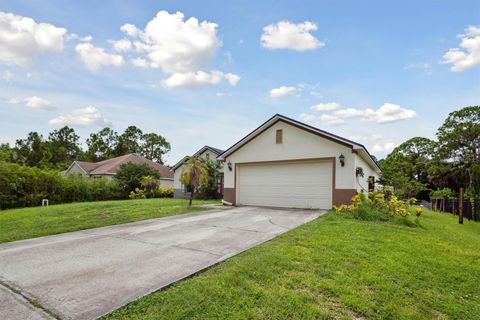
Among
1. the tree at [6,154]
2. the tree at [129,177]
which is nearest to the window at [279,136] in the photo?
the tree at [129,177]

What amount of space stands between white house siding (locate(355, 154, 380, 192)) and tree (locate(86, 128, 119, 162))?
43.6 metres

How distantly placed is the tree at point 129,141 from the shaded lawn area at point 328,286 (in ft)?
154

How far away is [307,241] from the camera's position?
5.80 meters

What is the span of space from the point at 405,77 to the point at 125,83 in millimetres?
13788

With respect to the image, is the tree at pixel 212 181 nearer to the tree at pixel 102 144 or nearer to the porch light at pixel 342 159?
the porch light at pixel 342 159

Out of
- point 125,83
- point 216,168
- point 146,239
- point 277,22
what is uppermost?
point 277,22

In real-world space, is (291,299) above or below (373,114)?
below

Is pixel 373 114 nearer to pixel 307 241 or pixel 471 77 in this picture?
pixel 471 77

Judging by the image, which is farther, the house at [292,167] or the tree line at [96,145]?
the tree line at [96,145]

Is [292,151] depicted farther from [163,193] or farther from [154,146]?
[154,146]

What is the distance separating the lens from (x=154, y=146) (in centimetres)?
5025

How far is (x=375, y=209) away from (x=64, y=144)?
56.7 m

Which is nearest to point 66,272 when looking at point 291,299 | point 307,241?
point 291,299

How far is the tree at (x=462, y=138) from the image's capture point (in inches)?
1136
